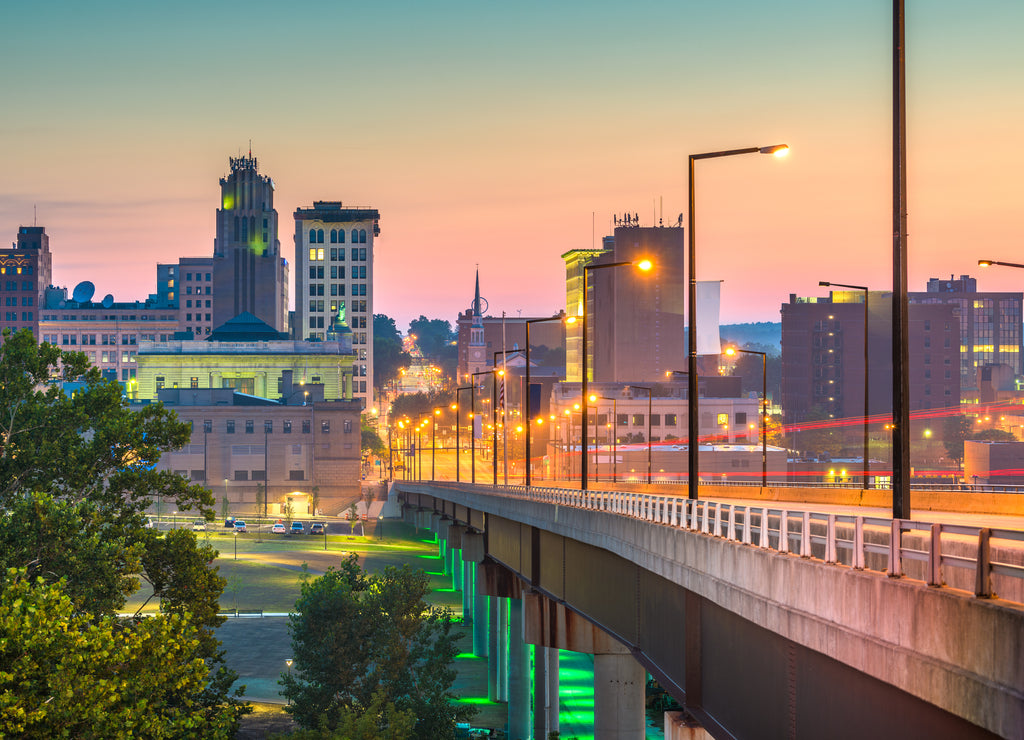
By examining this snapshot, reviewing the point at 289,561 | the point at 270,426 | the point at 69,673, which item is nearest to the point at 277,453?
the point at 270,426

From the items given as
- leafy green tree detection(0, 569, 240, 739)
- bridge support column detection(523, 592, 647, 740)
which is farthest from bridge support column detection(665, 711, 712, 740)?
bridge support column detection(523, 592, 647, 740)

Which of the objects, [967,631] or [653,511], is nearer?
[967,631]

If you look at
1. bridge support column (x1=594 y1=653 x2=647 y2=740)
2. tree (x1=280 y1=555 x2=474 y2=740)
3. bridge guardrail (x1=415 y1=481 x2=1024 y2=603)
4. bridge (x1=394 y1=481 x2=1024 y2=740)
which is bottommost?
tree (x1=280 y1=555 x2=474 y2=740)

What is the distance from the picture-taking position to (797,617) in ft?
59.4

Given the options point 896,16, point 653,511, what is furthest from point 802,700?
point 653,511

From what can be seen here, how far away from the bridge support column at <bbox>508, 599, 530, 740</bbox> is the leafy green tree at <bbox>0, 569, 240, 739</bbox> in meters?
40.3

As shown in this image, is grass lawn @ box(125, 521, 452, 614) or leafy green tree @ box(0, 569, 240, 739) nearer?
leafy green tree @ box(0, 569, 240, 739)

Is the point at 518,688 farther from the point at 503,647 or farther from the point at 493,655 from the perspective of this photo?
the point at 493,655

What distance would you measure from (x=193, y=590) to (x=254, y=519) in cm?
12537

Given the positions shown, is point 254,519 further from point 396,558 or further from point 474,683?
point 474,683

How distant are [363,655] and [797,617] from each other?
49346 mm

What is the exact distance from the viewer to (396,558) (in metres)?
138

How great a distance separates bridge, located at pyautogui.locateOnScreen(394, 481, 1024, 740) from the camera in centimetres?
1339

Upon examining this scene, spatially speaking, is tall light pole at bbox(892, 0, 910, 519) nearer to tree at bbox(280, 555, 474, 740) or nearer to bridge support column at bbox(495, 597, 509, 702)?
tree at bbox(280, 555, 474, 740)
